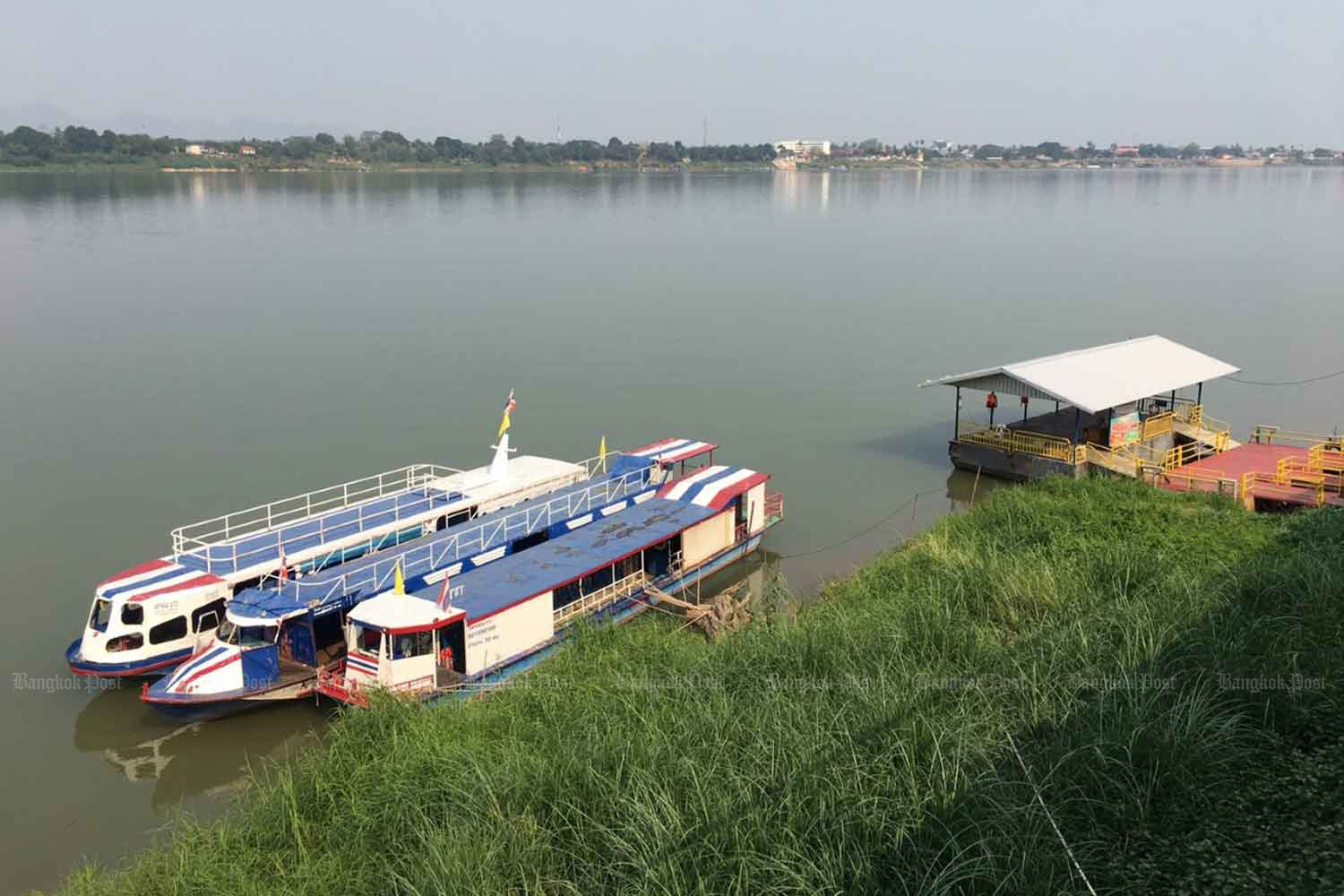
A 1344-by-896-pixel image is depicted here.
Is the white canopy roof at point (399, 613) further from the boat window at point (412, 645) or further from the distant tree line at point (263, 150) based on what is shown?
the distant tree line at point (263, 150)

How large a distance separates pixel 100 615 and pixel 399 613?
5171 millimetres

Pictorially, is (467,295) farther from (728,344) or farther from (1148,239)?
(1148,239)

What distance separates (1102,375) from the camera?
27.7m

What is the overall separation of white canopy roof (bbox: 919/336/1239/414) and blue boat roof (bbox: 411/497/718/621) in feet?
31.8

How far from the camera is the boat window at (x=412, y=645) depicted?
1534cm

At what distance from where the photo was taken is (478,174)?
602 ft

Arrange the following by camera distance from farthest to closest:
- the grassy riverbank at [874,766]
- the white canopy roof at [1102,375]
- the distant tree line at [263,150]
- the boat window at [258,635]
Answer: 1. the distant tree line at [263,150]
2. the white canopy roof at [1102,375]
3. the boat window at [258,635]
4. the grassy riverbank at [874,766]

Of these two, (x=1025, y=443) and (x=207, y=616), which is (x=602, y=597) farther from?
(x=1025, y=443)

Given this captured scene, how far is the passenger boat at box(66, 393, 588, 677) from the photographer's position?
1666cm

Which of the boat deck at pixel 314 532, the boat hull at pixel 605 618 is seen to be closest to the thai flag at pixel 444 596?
the boat hull at pixel 605 618

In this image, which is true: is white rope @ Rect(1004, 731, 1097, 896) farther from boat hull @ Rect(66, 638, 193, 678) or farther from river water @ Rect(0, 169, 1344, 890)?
boat hull @ Rect(66, 638, 193, 678)

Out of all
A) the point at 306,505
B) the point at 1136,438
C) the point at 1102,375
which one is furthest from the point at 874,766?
the point at 1136,438

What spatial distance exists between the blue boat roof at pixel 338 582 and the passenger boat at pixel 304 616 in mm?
14

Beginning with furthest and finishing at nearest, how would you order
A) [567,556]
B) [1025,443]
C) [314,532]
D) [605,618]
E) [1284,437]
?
[1284,437], [1025,443], [314,532], [567,556], [605,618]
